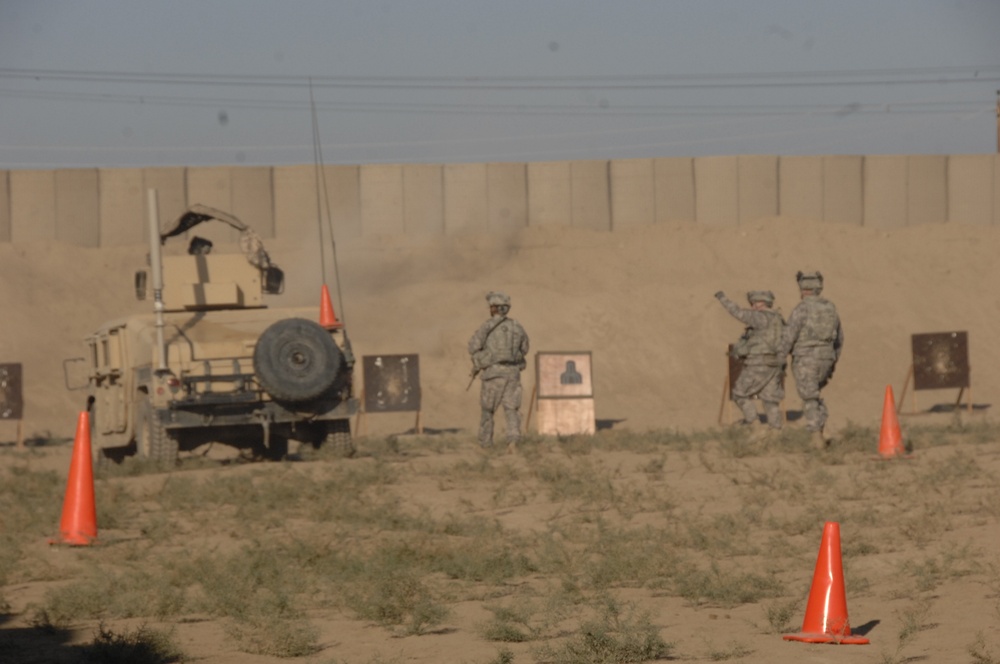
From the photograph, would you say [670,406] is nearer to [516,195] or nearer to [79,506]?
[516,195]

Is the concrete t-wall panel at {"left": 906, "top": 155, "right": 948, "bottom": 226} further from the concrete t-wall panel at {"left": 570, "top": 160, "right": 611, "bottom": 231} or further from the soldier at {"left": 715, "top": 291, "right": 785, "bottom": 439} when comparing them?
the soldier at {"left": 715, "top": 291, "right": 785, "bottom": 439}

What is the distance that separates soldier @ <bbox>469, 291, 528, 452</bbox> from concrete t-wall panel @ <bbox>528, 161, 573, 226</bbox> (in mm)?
26455

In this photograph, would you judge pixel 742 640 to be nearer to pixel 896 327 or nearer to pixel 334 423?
pixel 334 423

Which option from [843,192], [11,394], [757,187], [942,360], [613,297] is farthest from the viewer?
[843,192]

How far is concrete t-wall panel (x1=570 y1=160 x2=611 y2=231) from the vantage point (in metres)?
44.2

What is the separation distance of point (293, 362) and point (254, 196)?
2731 centimetres

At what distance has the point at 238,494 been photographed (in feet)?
45.7

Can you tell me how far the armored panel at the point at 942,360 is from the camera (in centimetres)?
2870

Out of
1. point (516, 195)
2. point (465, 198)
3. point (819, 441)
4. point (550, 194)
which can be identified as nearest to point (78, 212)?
point (465, 198)

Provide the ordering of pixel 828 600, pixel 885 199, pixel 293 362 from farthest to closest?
1. pixel 885 199
2. pixel 293 362
3. pixel 828 600

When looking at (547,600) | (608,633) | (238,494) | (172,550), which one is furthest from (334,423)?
(608,633)

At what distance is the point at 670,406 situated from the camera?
35.7 metres

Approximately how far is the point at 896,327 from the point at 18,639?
3487 centimetres

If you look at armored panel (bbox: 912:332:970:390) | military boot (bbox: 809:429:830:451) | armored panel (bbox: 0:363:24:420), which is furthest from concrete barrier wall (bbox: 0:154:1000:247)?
military boot (bbox: 809:429:830:451)
